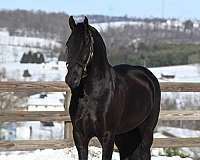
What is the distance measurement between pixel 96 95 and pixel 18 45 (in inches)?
3234

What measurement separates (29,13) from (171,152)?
260ft

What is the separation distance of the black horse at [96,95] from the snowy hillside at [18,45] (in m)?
63.3

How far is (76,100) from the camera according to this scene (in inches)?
155

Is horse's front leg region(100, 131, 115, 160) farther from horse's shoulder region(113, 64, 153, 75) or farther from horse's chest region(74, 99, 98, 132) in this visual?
horse's shoulder region(113, 64, 153, 75)

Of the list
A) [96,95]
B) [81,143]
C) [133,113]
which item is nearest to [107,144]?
[81,143]

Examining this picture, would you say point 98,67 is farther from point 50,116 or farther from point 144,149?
point 50,116

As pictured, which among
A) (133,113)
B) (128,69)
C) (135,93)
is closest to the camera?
(133,113)

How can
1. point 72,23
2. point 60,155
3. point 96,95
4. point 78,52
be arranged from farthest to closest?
1. point 60,155
2. point 96,95
3. point 72,23
4. point 78,52

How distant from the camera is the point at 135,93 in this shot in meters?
4.62

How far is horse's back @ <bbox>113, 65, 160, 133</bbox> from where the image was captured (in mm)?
4367

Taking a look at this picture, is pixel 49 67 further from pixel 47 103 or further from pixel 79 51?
pixel 79 51

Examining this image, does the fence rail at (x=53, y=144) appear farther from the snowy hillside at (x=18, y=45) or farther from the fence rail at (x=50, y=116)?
the snowy hillside at (x=18, y=45)

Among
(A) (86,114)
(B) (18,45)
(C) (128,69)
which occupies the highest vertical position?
(C) (128,69)

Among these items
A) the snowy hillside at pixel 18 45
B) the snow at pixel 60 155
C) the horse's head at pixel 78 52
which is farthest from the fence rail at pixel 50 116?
the snowy hillside at pixel 18 45
